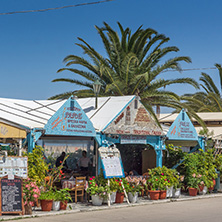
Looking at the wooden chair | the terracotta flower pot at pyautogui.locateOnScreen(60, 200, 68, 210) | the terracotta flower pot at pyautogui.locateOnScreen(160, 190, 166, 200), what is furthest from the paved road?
the wooden chair

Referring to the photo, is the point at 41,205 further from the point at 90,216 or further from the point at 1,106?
the point at 1,106

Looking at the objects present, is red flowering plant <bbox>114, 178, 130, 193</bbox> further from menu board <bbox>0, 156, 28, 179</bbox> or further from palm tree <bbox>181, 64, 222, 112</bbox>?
palm tree <bbox>181, 64, 222, 112</bbox>

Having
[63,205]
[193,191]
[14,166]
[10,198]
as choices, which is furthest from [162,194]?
[10,198]

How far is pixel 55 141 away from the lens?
1700cm

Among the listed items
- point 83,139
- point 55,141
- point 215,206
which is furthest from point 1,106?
point 215,206

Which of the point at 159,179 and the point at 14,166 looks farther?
the point at 159,179

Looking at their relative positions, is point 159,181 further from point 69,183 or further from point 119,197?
point 69,183

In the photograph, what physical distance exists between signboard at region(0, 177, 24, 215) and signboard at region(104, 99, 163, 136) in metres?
4.10

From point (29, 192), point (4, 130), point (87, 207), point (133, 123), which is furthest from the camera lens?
point (133, 123)

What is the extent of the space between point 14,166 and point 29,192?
809 mm

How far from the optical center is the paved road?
11.5 meters

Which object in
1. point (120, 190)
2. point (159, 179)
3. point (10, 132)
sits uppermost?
point (10, 132)

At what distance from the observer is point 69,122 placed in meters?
13.8

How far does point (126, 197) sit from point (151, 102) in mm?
9852
